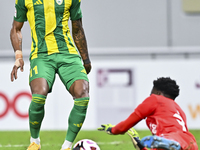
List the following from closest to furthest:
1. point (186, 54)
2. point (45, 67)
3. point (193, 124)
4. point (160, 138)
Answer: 1. point (160, 138)
2. point (45, 67)
3. point (193, 124)
4. point (186, 54)

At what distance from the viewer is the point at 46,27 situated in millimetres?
4617

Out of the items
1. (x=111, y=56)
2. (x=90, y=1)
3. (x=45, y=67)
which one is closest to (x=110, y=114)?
(x=111, y=56)

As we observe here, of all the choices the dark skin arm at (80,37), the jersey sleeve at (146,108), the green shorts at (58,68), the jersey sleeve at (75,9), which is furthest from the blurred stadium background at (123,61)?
the jersey sleeve at (146,108)

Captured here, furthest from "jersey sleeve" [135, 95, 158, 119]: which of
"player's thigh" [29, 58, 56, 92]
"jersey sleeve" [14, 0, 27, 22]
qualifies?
"jersey sleeve" [14, 0, 27, 22]

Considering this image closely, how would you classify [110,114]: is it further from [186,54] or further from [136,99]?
[186,54]

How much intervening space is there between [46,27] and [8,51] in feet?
15.0

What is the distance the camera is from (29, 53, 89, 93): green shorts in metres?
4.47

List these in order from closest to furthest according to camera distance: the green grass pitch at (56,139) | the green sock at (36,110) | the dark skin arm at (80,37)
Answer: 1. the green sock at (36,110)
2. the dark skin arm at (80,37)
3. the green grass pitch at (56,139)

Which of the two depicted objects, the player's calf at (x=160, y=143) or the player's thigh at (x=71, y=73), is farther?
the player's thigh at (x=71, y=73)

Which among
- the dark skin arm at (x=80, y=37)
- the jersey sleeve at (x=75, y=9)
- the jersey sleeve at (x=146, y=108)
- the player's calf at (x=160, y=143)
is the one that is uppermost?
the jersey sleeve at (x=75, y=9)

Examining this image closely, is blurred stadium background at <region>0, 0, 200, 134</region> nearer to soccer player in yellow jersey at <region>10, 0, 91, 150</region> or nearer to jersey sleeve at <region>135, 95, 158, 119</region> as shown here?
soccer player in yellow jersey at <region>10, 0, 91, 150</region>

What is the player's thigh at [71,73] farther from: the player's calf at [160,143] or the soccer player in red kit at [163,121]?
the player's calf at [160,143]

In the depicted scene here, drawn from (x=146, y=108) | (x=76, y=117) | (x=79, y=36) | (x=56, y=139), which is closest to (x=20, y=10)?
(x=79, y=36)

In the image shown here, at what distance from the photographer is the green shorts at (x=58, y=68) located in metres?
4.47
